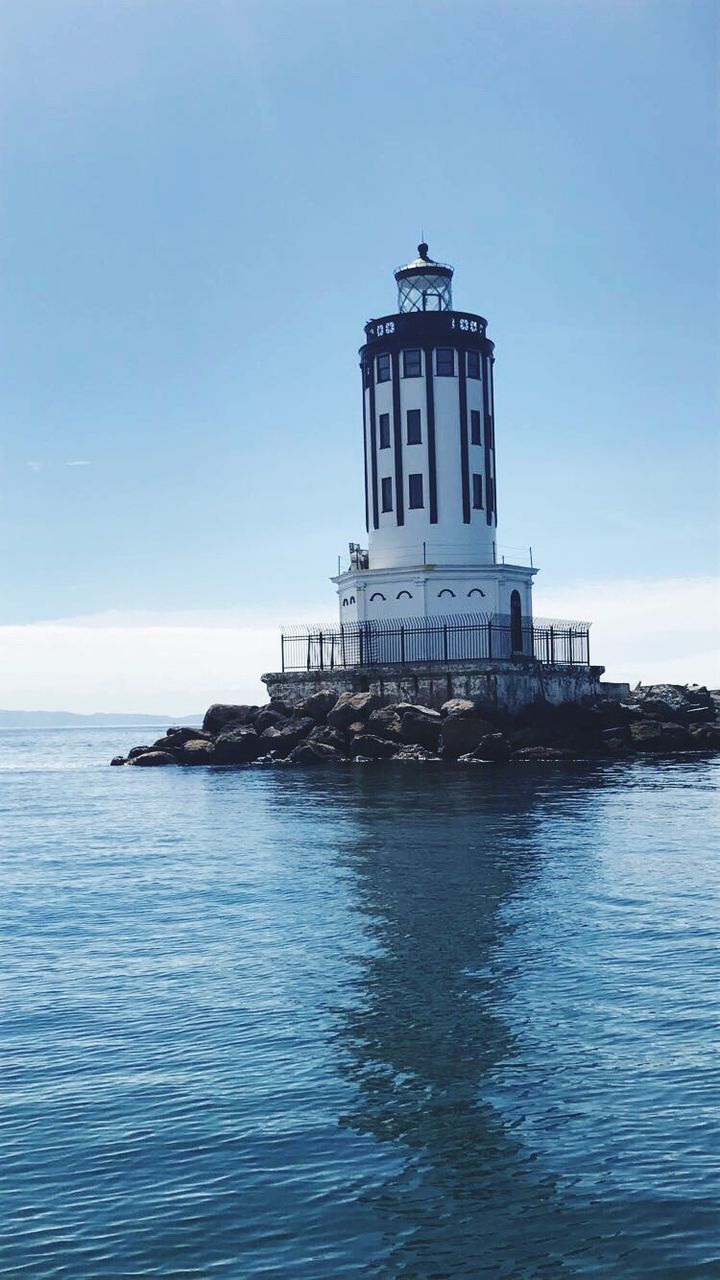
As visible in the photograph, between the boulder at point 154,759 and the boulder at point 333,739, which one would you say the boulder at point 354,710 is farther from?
the boulder at point 154,759

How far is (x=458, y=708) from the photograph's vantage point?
4866 centimetres

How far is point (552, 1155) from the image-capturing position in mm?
9375

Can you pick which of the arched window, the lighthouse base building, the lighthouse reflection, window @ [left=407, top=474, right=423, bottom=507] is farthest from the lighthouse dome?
the lighthouse reflection

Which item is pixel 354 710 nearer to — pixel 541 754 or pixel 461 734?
pixel 461 734

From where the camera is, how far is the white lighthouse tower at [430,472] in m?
56.1

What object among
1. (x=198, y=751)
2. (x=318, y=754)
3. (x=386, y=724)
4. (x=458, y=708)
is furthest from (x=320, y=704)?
(x=198, y=751)

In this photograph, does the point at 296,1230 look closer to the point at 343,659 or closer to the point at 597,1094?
the point at 597,1094

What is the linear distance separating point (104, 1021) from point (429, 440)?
46548 millimetres

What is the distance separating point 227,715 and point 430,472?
14932mm

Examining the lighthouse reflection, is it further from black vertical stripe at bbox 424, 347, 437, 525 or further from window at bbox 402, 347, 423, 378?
window at bbox 402, 347, 423, 378

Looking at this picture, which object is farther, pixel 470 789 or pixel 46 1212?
pixel 470 789

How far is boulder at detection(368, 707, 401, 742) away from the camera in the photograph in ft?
164

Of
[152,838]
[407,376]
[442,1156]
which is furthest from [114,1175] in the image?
[407,376]

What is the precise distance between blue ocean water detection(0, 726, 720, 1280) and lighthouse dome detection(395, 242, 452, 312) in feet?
129
